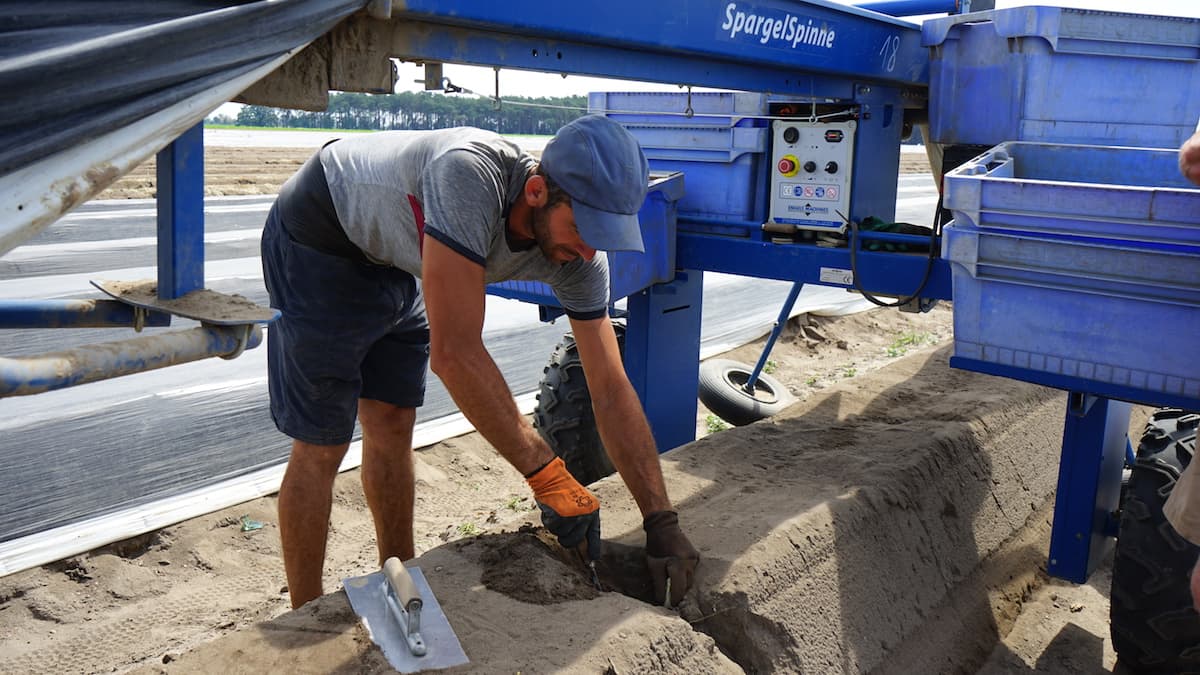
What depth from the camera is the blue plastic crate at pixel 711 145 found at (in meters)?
3.99

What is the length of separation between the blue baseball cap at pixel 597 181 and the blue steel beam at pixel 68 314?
101 centimetres

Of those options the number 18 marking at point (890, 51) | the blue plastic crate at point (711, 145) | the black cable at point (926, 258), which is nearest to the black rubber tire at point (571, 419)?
the blue plastic crate at point (711, 145)

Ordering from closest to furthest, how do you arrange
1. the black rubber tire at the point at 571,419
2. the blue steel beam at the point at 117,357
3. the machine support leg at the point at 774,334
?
the blue steel beam at the point at 117,357 < the black rubber tire at the point at 571,419 < the machine support leg at the point at 774,334

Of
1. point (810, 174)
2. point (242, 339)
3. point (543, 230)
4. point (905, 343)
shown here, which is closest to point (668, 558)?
point (543, 230)

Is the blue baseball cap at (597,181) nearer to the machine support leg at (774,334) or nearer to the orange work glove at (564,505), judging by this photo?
the orange work glove at (564,505)

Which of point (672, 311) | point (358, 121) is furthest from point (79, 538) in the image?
point (358, 121)

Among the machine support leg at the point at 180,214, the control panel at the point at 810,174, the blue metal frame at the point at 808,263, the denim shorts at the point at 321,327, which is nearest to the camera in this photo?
the machine support leg at the point at 180,214

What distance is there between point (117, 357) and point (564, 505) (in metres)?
1.25

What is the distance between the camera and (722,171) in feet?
13.4

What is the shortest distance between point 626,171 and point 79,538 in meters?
2.69

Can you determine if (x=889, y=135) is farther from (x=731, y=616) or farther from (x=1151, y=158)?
(x=731, y=616)

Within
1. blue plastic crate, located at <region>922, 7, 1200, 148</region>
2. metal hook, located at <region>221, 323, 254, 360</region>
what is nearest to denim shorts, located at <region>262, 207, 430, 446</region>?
metal hook, located at <region>221, 323, 254, 360</region>

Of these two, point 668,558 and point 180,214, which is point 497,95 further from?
point 668,558

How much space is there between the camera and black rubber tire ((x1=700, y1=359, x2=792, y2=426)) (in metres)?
5.62
